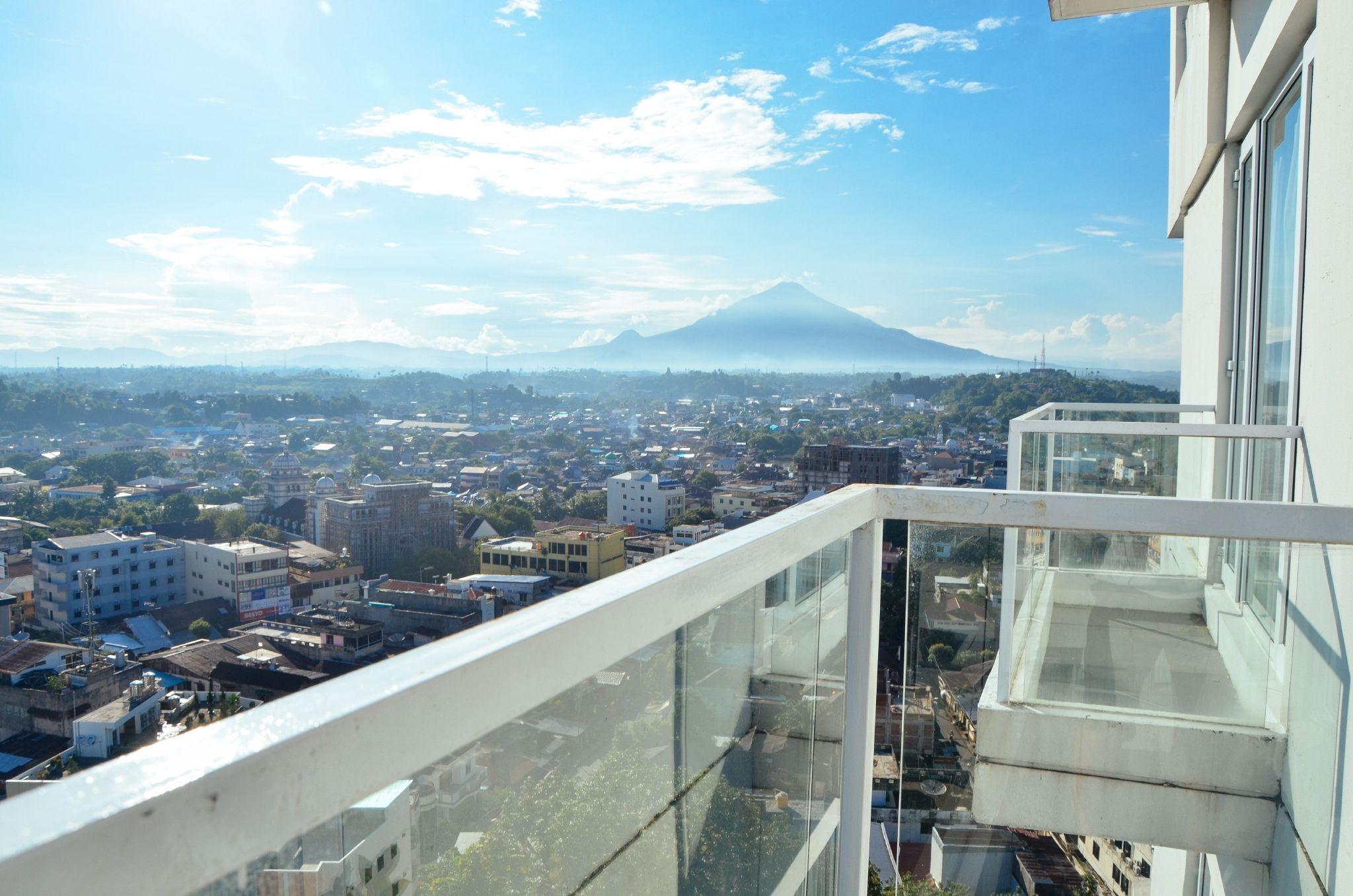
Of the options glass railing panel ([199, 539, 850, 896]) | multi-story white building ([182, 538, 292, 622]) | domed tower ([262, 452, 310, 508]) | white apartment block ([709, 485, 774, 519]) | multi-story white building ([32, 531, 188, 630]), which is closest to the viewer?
glass railing panel ([199, 539, 850, 896])

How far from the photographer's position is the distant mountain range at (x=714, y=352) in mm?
114438

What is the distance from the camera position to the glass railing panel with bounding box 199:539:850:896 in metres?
0.44

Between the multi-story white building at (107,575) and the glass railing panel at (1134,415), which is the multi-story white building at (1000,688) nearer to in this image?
the glass railing panel at (1134,415)

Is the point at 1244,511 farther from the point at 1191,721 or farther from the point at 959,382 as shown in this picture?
the point at 959,382

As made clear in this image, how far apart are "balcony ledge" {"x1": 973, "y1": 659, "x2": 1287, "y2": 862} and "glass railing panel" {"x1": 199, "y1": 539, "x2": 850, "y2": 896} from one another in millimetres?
543

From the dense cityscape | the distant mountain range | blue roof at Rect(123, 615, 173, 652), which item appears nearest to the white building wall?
the dense cityscape

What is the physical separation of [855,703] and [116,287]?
112 m

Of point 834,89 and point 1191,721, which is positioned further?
point 834,89

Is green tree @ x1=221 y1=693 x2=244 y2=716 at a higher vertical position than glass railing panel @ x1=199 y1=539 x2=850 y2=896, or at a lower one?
lower

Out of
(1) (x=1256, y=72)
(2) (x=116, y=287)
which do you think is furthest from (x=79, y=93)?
(1) (x=1256, y=72)

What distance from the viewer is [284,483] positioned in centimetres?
3488

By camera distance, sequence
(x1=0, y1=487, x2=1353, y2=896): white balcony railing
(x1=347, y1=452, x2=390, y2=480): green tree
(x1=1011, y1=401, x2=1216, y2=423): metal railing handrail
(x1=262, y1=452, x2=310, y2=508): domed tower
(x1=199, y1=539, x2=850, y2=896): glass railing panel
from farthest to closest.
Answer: (x1=347, y1=452, x2=390, y2=480): green tree
(x1=262, y1=452, x2=310, y2=508): domed tower
(x1=1011, y1=401, x2=1216, y2=423): metal railing handrail
(x1=199, y1=539, x2=850, y2=896): glass railing panel
(x1=0, y1=487, x2=1353, y2=896): white balcony railing

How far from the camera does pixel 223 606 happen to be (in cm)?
2411

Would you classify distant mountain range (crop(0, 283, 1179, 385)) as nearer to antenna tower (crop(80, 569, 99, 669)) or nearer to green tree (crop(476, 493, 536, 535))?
green tree (crop(476, 493, 536, 535))
